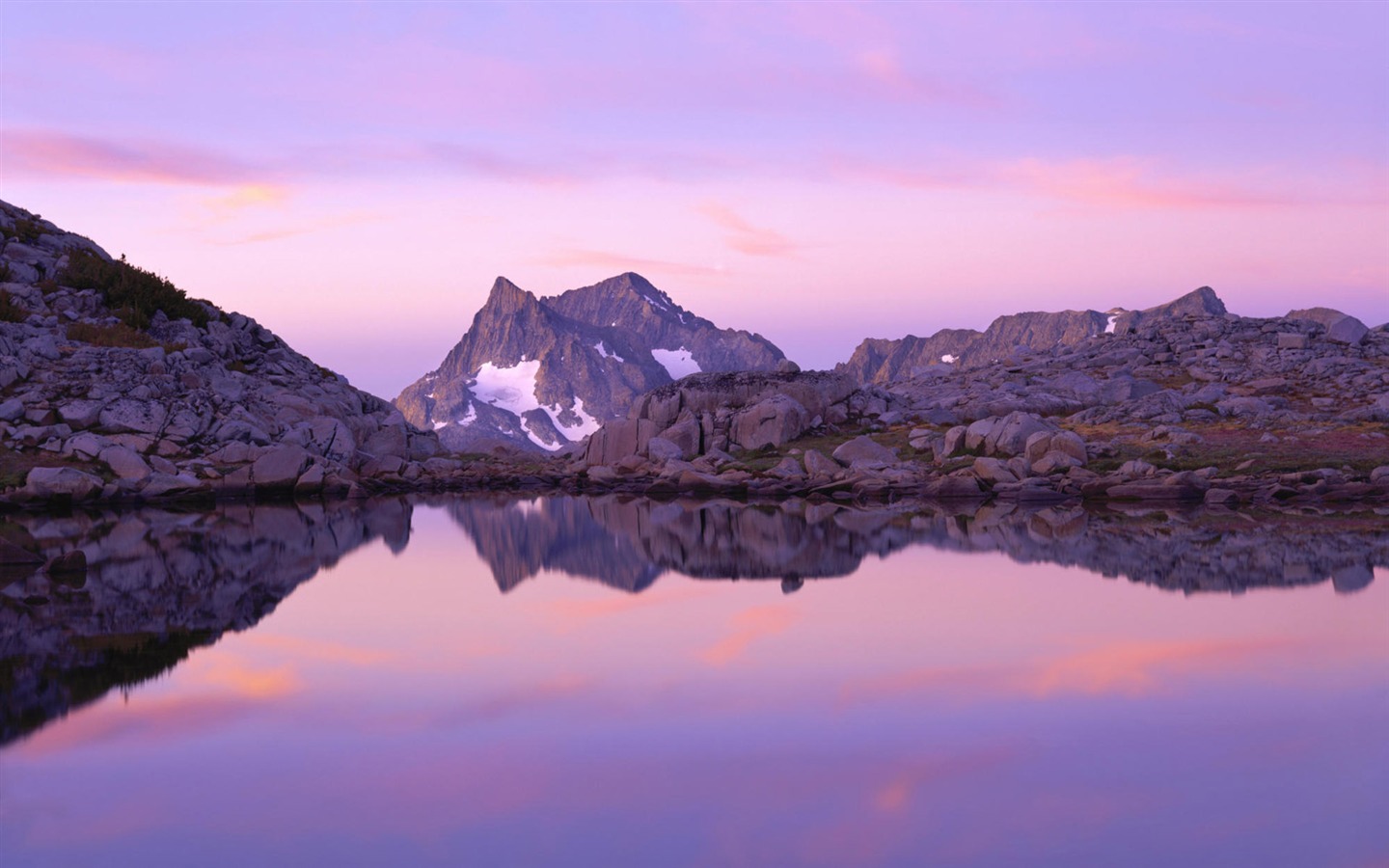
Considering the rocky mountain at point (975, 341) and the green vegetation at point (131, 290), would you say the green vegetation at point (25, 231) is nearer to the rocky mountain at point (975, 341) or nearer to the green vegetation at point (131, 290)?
the green vegetation at point (131, 290)

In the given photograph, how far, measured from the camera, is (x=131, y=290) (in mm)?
65062

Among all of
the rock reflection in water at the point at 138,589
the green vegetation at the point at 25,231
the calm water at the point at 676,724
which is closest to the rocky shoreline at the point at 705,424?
the green vegetation at the point at 25,231

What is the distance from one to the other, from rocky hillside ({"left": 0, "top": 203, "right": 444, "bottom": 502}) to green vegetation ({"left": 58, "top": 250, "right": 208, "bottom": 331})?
0.09 meters

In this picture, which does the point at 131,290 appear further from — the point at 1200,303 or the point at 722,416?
the point at 1200,303

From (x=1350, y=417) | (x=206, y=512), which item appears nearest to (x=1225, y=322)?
(x=1350, y=417)

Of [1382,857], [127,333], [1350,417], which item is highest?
[127,333]

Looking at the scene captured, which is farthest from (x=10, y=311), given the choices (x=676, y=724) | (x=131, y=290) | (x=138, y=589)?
(x=676, y=724)

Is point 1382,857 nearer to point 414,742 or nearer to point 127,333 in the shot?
point 414,742

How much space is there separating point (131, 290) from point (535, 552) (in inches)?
1604

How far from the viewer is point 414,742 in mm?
13680

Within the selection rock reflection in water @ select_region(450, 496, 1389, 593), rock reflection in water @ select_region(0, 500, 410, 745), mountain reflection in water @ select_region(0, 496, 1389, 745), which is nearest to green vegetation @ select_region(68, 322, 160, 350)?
mountain reflection in water @ select_region(0, 496, 1389, 745)

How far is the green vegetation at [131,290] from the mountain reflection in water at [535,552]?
70.2 ft

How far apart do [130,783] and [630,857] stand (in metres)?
5.40

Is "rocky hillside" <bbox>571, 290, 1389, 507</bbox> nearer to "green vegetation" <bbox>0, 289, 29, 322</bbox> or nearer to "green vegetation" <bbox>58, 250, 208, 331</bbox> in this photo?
"green vegetation" <bbox>58, 250, 208, 331</bbox>
